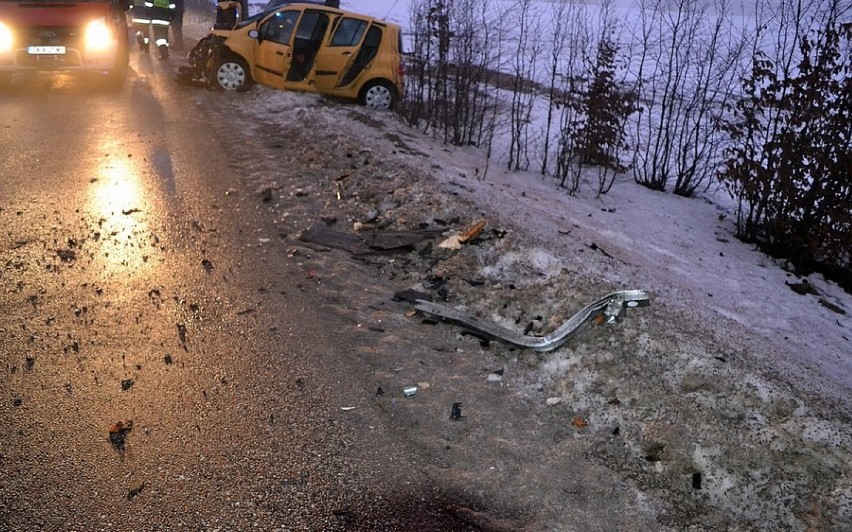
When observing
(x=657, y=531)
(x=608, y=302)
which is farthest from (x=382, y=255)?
(x=657, y=531)

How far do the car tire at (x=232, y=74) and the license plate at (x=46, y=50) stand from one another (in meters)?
2.56

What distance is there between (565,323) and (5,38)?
A: 1075 centimetres

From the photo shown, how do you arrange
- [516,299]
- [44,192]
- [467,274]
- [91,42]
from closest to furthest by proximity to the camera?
[516,299], [467,274], [44,192], [91,42]

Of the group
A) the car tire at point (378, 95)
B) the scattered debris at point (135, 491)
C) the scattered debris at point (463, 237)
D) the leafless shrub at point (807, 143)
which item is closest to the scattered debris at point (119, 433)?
the scattered debris at point (135, 491)

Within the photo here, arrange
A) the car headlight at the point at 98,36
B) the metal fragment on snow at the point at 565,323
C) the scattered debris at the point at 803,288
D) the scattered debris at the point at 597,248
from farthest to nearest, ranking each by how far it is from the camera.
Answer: the car headlight at the point at 98,36 → the scattered debris at the point at 803,288 → the scattered debris at the point at 597,248 → the metal fragment on snow at the point at 565,323

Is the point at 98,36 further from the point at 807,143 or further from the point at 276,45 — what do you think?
the point at 807,143

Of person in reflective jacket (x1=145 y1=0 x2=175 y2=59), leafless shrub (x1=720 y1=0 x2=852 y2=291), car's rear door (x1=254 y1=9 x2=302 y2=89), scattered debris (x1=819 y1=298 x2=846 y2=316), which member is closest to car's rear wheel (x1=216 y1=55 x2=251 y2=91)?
car's rear door (x1=254 y1=9 x2=302 y2=89)

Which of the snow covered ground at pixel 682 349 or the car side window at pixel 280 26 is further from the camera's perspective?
the car side window at pixel 280 26

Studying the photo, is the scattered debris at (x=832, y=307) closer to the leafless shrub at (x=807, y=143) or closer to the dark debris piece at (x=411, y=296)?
the leafless shrub at (x=807, y=143)

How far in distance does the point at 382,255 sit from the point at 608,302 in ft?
6.94

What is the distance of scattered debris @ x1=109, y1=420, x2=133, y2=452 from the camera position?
3096 mm

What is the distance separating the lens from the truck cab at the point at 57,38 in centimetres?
1034

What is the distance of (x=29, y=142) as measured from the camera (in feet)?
25.8

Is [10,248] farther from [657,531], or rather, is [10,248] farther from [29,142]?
[657,531]
